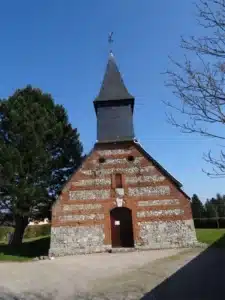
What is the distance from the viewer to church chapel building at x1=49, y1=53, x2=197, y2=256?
52.1 feet

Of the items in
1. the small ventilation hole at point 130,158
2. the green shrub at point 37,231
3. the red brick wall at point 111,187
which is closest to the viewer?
the red brick wall at point 111,187

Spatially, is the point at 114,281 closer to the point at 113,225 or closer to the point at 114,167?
the point at 113,225

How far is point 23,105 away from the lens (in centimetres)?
2045

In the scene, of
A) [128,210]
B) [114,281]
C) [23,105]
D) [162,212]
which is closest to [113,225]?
[128,210]

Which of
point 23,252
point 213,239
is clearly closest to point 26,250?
point 23,252

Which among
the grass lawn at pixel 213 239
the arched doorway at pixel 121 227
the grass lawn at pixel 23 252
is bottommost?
the grass lawn at pixel 23 252

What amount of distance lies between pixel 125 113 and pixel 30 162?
733 centimetres

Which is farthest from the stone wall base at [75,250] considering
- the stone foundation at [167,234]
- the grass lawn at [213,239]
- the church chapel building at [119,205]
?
the grass lawn at [213,239]

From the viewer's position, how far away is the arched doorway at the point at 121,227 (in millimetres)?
16328

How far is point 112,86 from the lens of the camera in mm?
20281

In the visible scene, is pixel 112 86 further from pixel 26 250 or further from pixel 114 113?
pixel 26 250

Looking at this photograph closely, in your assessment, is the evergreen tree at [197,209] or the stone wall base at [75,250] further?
the evergreen tree at [197,209]

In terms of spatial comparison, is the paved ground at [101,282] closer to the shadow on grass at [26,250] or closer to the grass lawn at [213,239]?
the grass lawn at [213,239]

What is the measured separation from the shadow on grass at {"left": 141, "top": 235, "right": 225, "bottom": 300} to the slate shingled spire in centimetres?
1023
